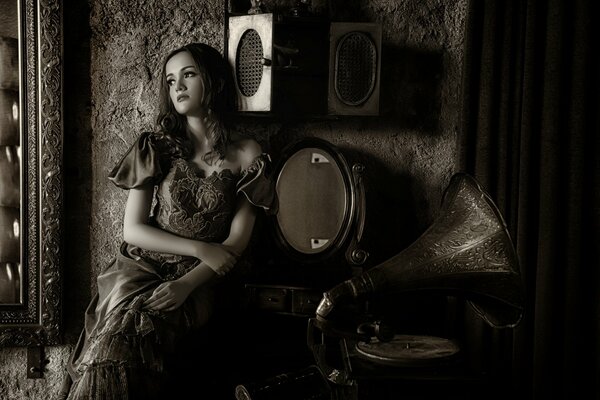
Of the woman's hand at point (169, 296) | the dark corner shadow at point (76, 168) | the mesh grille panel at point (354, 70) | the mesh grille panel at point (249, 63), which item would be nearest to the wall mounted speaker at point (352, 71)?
the mesh grille panel at point (354, 70)

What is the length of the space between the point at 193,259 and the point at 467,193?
112cm

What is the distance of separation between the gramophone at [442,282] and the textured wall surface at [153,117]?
651 millimetres

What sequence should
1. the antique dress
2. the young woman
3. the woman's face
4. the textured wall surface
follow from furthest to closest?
the textured wall surface → the woman's face → the young woman → the antique dress

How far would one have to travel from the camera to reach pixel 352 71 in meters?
2.56

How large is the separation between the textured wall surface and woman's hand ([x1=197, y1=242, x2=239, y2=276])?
0.53m

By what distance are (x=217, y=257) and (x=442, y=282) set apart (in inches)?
36.6

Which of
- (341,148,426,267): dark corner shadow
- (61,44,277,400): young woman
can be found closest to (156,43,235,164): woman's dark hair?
(61,44,277,400): young woman

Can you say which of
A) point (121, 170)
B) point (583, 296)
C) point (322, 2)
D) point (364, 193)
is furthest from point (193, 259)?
point (583, 296)

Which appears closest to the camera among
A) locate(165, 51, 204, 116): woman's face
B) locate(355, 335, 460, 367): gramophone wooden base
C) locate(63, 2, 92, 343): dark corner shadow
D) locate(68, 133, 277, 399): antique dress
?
locate(355, 335, 460, 367): gramophone wooden base

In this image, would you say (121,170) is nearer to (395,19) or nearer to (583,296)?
(395,19)

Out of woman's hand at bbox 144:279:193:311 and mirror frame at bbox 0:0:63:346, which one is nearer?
woman's hand at bbox 144:279:193:311

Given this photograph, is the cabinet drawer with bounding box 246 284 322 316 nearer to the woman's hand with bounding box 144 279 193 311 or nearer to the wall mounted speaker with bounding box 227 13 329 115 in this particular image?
the woman's hand with bounding box 144 279 193 311

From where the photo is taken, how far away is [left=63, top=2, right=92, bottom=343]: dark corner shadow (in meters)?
2.79

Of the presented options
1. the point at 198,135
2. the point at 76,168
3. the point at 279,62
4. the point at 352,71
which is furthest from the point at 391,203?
the point at 76,168
